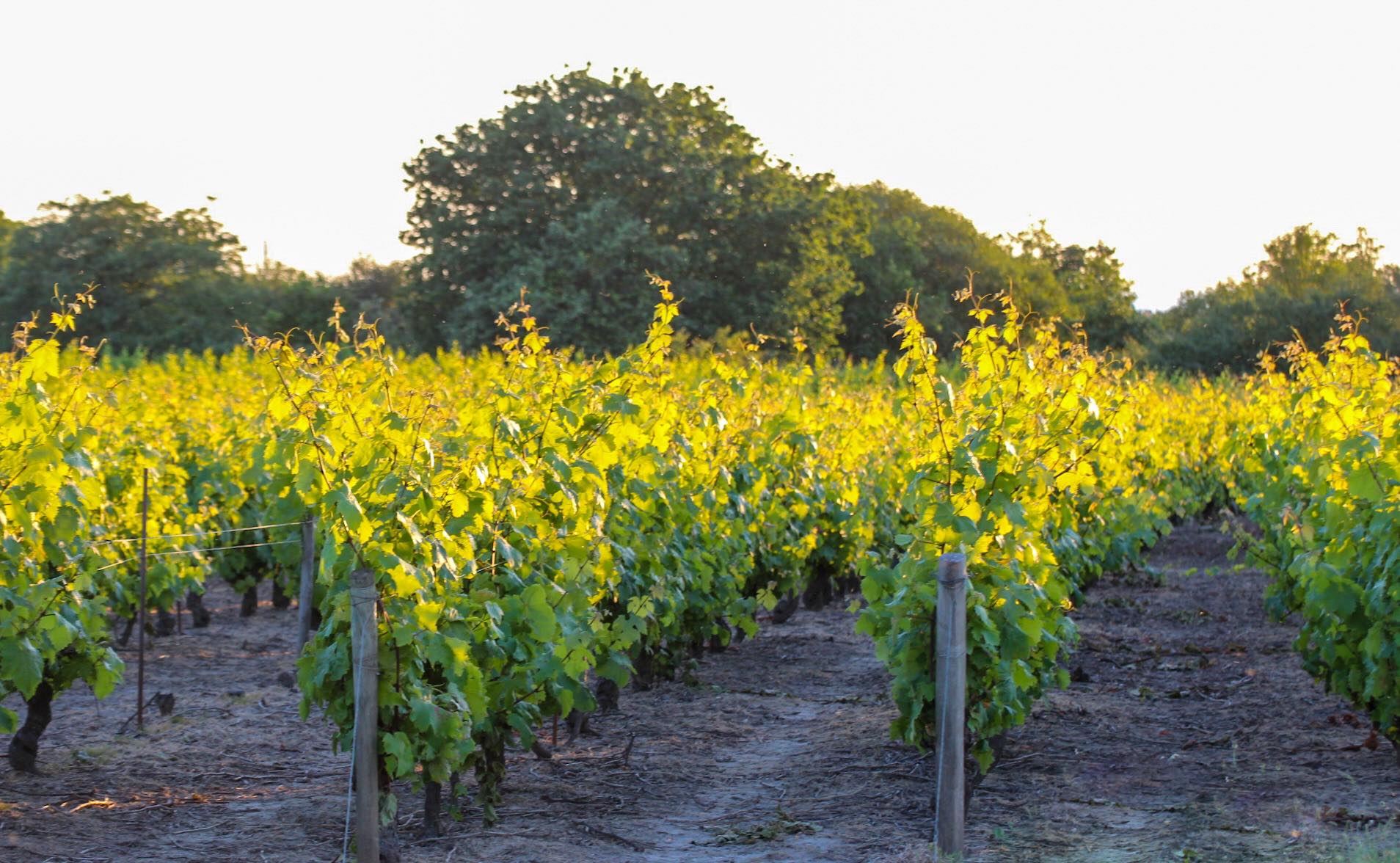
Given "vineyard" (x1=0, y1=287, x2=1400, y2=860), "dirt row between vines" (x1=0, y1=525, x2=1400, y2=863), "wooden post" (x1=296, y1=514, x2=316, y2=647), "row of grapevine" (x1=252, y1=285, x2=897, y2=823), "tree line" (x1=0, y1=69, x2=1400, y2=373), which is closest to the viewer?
"row of grapevine" (x1=252, y1=285, x2=897, y2=823)

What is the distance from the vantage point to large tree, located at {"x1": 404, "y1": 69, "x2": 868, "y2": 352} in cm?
2934

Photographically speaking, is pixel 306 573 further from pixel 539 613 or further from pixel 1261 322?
pixel 1261 322

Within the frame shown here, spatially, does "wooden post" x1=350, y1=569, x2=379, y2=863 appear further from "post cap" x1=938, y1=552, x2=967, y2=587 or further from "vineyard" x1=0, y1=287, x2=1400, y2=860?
"post cap" x1=938, y1=552, x2=967, y2=587

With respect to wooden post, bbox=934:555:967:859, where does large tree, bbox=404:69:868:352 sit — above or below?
above

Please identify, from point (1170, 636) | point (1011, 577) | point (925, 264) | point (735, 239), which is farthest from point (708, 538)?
point (925, 264)

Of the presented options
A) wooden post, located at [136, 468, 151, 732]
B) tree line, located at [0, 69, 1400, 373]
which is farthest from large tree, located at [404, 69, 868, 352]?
wooden post, located at [136, 468, 151, 732]

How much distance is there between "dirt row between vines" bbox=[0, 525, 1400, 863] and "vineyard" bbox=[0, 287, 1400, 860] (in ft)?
0.17

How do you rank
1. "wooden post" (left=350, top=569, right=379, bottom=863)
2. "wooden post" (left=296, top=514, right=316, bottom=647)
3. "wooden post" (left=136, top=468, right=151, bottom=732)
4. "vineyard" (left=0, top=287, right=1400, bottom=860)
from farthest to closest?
1. "wooden post" (left=296, top=514, right=316, bottom=647)
2. "wooden post" (left=136, top=468, right=151, bottom=732)
3. "vineyard" (left=0, top=287, right=1400, bottom=860)
4. "wooden post" (left=350, top=569, right=379, bottom=863)

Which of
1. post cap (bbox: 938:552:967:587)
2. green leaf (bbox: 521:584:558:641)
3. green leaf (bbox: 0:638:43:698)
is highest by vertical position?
post cap (bbox: 938:552:967:587)

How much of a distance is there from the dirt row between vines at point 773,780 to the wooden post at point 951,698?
0.14 m

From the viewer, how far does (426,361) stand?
21.2m

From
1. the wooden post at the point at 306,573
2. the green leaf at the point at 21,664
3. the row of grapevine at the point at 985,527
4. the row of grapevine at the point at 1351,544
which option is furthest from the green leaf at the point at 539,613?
the row of grapevine at the point at 1351,544

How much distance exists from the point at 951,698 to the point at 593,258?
2406 centimetres

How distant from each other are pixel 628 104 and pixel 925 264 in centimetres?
1721
